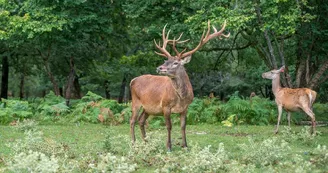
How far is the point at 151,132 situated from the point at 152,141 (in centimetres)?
38

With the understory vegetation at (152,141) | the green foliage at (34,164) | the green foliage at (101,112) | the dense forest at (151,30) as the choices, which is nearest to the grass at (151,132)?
the understory vegetation at (152,141)

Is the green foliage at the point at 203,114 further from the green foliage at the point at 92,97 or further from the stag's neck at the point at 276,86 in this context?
the green foliage at the point at 92,97

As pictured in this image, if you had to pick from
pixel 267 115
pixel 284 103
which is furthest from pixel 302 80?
pixel 284 103

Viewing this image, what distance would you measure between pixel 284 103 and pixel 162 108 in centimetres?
434

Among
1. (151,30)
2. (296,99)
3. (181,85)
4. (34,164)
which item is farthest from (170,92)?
(151,30)

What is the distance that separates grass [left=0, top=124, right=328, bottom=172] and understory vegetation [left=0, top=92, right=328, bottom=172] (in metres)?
0.02

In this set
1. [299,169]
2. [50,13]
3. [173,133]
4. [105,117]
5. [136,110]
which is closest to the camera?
[299,169]

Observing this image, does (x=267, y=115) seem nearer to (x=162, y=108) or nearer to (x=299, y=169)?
(x=162, y=108)

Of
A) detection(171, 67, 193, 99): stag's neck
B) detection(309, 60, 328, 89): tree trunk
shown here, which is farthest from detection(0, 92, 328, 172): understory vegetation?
detection(309, 60, 328, 89): tree trunk

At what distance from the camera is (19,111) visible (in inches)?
571

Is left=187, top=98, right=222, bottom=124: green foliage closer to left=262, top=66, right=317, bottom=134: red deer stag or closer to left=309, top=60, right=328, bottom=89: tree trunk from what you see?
left=262, top=66, right=317, bottom=134: red deer stag

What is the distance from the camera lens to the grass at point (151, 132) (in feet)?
29.7

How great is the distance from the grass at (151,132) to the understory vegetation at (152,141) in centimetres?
2

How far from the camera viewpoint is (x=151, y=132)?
8.90 metres
